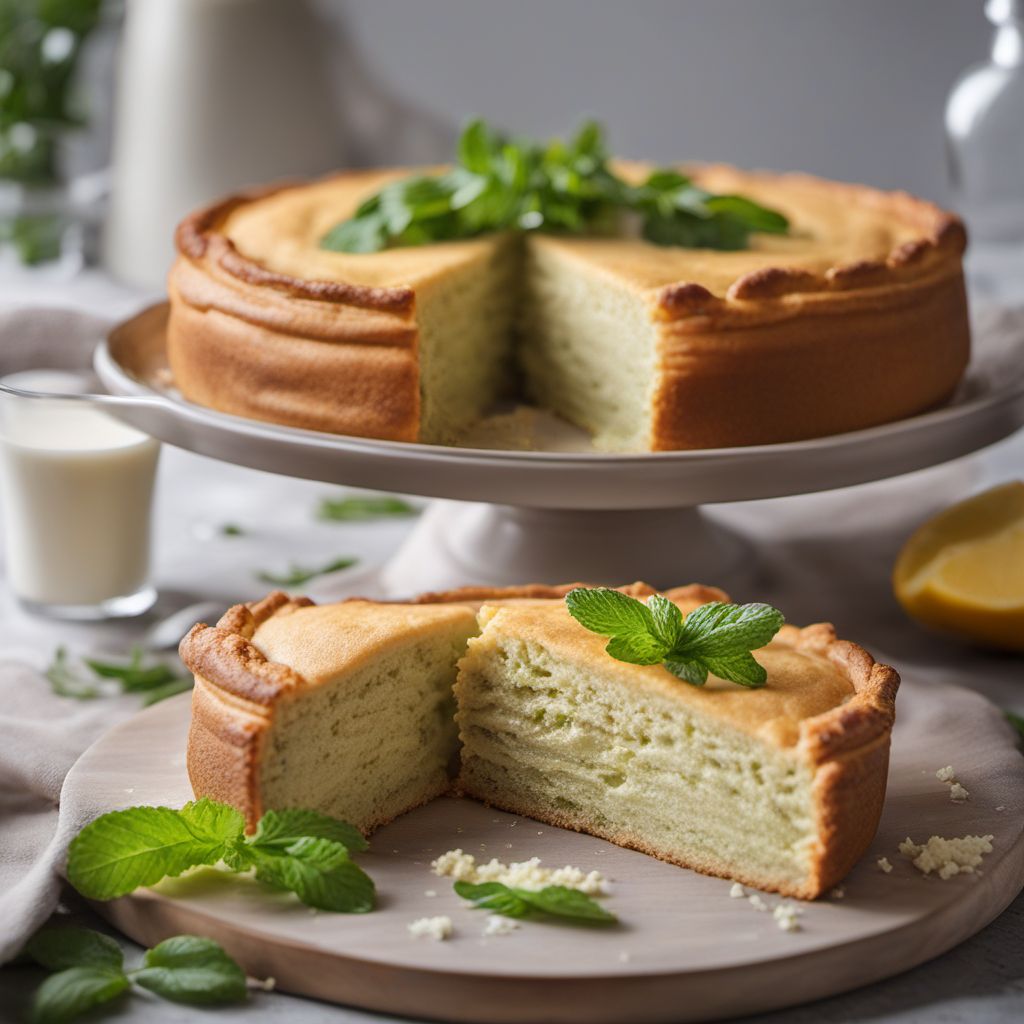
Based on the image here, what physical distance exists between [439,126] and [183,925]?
5650mm

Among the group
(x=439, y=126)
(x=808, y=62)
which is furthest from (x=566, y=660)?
(x=439, y=126)

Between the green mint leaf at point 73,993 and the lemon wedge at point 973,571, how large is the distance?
2.27 m

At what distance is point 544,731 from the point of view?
3172mm

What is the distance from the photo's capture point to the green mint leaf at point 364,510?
5.14 metres

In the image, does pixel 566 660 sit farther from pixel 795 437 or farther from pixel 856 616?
pixel 856 616

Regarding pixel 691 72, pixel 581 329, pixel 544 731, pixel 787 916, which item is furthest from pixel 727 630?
pixel 691 72

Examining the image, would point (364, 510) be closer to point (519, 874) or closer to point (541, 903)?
point (519, 874)

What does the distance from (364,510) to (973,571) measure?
1980mm

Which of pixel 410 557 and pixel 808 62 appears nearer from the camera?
pixel 410 557

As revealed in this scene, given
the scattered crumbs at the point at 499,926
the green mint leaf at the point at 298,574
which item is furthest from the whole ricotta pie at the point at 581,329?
the scattered crumbs at the point at 499,926

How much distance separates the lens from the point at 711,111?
23.4 feet

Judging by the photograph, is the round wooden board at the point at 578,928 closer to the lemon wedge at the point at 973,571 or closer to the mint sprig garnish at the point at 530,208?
the lemon wedge at the point at 973,571

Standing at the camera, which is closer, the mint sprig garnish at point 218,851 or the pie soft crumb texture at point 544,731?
the mint sprig garnish at point 218,851

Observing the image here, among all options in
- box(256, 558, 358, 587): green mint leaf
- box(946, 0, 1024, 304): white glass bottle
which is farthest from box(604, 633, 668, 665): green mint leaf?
box(946, 0, 1024, 304): white glass bottle
